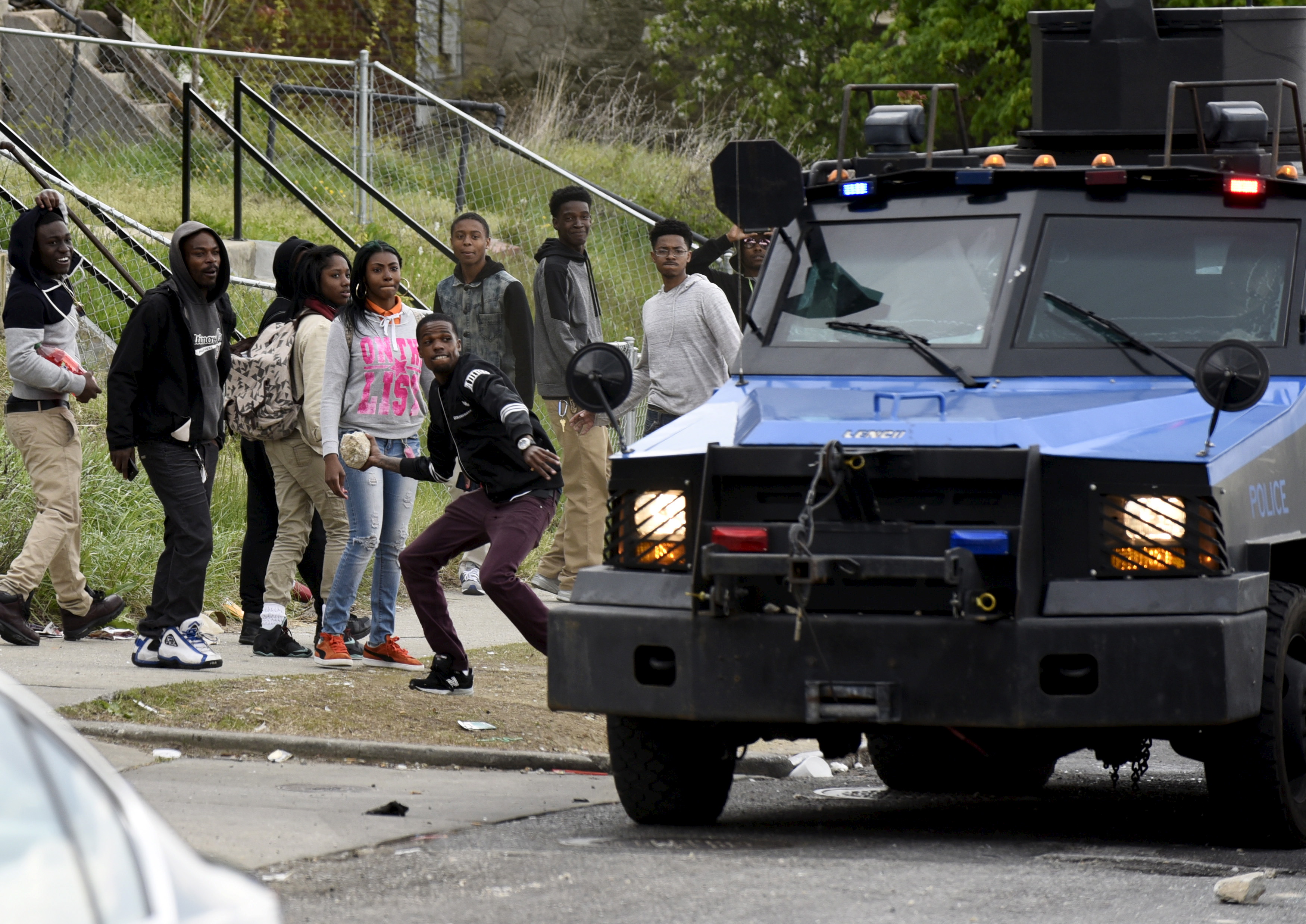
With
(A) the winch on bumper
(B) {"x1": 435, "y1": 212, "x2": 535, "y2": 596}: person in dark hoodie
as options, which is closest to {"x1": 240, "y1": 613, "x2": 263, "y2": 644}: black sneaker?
A: (B) {"x1": 435, "y1": 212, "x2": 535, "y2": 596}: person in dark hoodie

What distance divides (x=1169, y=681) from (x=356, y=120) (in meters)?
13.6

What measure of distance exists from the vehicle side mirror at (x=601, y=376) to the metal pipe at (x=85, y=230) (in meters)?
7.18

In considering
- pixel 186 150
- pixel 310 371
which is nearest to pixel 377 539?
pixel 310 371

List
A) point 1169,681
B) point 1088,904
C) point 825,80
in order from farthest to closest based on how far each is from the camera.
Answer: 1. point 825,80
2. point 1169,681
3. point 1088,904

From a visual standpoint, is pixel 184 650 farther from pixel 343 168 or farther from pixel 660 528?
pixel 343 168

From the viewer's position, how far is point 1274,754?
5.62 meters

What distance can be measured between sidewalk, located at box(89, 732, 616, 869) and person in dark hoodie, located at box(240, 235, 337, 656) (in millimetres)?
2556

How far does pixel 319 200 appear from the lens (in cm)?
1745

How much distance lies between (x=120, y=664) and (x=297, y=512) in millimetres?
1168

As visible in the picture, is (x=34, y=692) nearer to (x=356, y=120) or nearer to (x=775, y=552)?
(x=775, y=552)

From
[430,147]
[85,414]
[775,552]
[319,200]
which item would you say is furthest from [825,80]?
[775,552]

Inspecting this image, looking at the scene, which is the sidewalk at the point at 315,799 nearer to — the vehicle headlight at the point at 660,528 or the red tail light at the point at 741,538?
the vehicle headlight at the point at 660,528

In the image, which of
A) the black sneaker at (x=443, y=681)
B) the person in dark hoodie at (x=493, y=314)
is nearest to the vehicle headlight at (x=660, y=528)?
the black sneaker at (x=443, y=681)

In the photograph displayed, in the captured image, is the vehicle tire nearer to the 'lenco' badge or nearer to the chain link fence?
the 'lenco' badge
